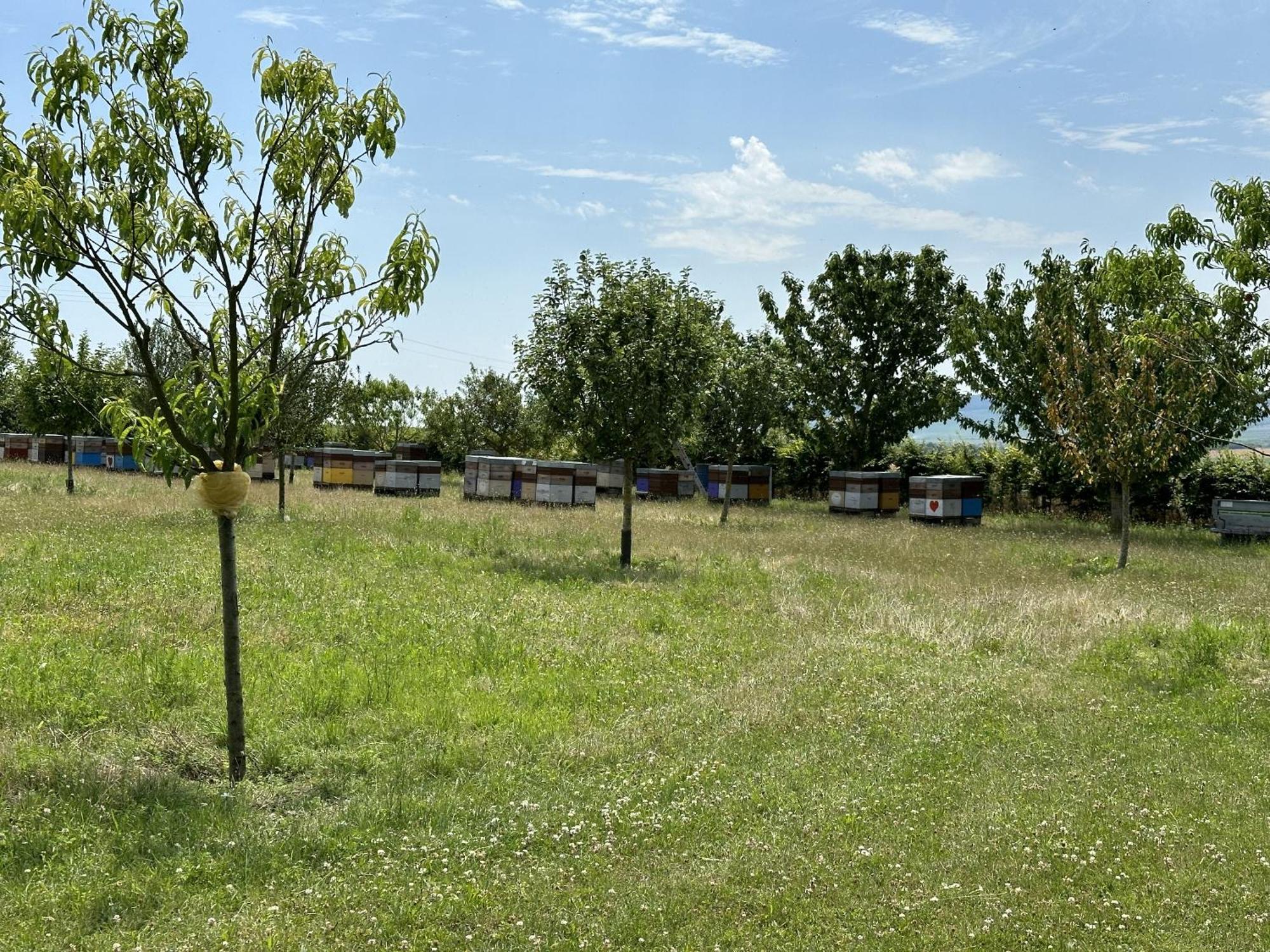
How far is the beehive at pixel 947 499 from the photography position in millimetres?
29688

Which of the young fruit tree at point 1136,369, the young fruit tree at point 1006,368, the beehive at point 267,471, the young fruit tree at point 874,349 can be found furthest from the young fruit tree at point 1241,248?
the beehive at point 267,471

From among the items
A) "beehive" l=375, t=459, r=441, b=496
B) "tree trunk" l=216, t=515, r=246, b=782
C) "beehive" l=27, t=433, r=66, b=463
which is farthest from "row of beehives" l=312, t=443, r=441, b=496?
"tree trunk" l=216, t=515, r=246, b=782

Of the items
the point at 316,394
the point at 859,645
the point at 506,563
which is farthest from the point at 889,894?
the point at 316,394

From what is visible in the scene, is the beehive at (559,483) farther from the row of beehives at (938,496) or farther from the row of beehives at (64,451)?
the row of beehives at (64,451)

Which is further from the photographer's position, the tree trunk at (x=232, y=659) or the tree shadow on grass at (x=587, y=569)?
the tree shadow on grass at (x=587, y=569)

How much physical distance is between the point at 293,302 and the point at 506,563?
35.3ft

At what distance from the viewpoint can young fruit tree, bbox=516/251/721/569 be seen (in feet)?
60.8

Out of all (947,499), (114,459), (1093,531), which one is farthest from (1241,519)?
(114,459)

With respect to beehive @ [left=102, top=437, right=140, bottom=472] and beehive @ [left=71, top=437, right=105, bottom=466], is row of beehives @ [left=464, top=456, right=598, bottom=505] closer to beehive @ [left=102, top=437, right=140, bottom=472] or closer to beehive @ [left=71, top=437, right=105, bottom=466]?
beehive @ [left=102, top=437, right=140, bottom=472]

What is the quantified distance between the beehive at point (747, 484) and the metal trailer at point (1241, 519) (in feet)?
45.9

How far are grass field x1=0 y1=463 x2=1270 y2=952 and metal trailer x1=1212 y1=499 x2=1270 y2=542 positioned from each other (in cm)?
1073

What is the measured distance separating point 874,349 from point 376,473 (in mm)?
17701

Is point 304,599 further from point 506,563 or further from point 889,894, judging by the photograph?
point 889,894

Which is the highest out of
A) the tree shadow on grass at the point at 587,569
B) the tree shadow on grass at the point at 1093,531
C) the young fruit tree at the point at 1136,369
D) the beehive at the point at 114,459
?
the young fruit tree at the point at 1136,369
